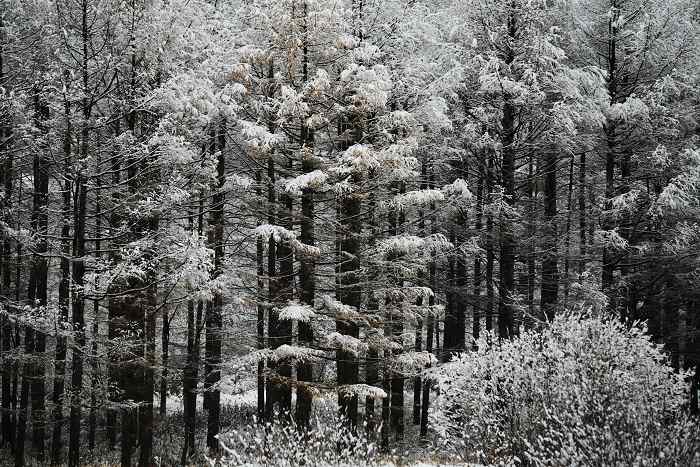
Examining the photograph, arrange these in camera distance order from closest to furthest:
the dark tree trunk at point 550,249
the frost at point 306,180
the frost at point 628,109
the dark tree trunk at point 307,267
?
the frost at point 306,180 → the dark tree trunk at point 307,267 → the frost at point 628,109 → the dark tree trunk at point 550,249

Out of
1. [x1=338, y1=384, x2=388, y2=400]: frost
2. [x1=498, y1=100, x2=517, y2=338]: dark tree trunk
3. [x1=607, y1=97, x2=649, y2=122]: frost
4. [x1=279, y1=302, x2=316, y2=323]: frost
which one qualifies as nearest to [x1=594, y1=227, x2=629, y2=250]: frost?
[x1=498, y1=100, x2=517, y2=338]: dark tree trunk

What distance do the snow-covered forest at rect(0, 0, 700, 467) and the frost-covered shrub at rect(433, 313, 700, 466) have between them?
0.06m

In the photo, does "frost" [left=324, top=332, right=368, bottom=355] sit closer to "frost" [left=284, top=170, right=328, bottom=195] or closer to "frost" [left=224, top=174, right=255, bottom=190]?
"frost" [left=284, top=170, right=328, bottom=195]

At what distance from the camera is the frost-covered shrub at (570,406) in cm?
566

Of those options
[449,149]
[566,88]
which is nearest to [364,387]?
[449,149]

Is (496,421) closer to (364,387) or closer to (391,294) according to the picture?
(364,387)

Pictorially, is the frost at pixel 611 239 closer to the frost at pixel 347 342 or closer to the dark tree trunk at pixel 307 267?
the frost at pixel 347 342

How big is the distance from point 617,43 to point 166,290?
15.6 metres

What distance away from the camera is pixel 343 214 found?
1409 cm

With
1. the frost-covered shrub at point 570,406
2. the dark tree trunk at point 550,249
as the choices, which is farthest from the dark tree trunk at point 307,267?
the dark tree trunk at point 550,249

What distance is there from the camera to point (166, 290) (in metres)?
11.4

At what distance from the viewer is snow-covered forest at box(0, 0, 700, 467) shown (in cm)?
851

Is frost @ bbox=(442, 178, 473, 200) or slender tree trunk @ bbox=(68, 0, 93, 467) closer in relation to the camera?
slender tree trunk @ bbox=(68, 0, 93, 467)

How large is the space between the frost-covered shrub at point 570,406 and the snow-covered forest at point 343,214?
0.06m
